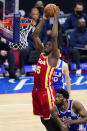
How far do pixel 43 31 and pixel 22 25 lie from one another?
16.9ft

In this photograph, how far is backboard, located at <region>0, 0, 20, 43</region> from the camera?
6980 millimetres

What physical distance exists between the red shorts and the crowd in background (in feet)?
18.3

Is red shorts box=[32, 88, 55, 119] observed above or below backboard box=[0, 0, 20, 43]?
below

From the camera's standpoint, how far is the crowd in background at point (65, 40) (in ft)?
40.1

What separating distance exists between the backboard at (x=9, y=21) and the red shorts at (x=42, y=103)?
3.28 feet

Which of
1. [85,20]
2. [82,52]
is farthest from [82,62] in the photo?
[85,20]

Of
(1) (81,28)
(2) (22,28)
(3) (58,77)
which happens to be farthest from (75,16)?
(3) (58,77)

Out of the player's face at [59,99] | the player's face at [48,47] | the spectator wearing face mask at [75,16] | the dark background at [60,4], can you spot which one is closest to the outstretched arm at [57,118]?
the player's face at [59,99]

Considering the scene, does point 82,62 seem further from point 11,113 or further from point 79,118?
point 79,118

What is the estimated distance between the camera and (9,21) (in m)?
7.43

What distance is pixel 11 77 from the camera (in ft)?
40.0

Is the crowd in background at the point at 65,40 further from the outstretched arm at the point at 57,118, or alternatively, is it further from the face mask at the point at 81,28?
the outstretched arm at the point at 57,118

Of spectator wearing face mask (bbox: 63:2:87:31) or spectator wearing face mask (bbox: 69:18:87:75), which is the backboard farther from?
spectator wearing face mask (bbox: 63:2:87:31)

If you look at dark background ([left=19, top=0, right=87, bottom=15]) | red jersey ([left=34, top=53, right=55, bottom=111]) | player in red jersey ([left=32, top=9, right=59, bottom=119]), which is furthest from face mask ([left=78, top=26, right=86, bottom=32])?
red jersey ([left=34, top=53, right=55, bottom=111])
